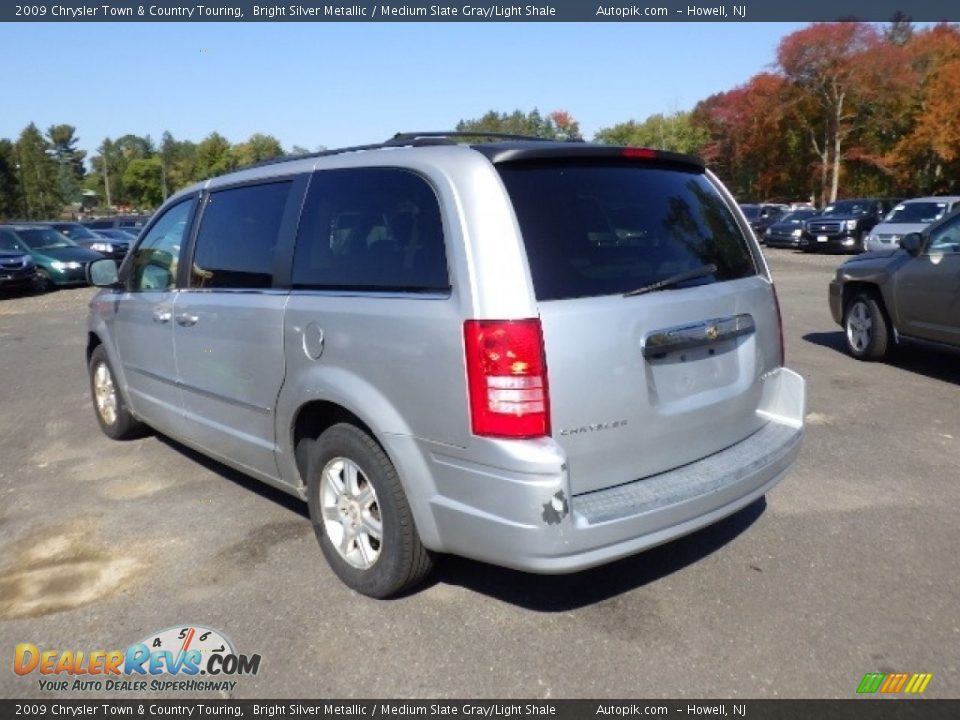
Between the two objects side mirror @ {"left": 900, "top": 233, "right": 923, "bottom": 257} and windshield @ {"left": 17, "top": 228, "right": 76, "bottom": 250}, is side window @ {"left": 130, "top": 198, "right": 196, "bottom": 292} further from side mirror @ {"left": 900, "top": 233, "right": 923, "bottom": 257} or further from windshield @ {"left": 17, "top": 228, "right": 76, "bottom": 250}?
windshield @ {"left": 17, "top": 228, "right": 76, "bottom": 250}

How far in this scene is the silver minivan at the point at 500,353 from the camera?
287cm

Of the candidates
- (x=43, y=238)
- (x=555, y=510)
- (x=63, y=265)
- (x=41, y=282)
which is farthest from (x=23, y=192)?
(x=555, y=510)

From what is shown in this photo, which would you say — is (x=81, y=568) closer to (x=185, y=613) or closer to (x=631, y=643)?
(x=185, y=613)

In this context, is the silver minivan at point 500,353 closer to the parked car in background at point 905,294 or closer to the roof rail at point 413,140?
the roof rail at point 413,140

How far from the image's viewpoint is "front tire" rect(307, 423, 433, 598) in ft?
10.7

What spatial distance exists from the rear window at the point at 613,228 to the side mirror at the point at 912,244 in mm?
4681

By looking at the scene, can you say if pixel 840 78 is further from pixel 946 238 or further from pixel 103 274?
pixel 103 274

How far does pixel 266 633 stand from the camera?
324 cm

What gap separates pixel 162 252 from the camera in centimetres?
504

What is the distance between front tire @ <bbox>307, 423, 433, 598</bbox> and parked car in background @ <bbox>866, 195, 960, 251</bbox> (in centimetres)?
1966

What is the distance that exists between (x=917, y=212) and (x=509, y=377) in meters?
21.5
